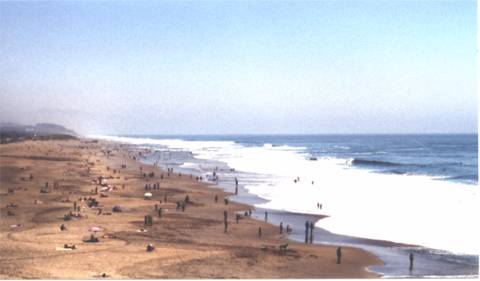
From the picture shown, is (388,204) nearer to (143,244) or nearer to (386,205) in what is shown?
(386,205)

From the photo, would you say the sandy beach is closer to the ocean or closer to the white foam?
the ocean

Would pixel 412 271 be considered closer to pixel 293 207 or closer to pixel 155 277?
pixel 155 277

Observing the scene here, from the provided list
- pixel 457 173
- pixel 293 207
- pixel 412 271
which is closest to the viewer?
pixel 412 271

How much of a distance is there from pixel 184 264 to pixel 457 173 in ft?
185

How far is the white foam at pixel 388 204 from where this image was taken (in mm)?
31500

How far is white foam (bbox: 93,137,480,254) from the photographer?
31.5 metres

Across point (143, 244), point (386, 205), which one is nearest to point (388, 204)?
point (386, 205)

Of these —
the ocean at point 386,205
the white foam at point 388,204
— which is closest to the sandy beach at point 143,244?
the ocean at point 386,205

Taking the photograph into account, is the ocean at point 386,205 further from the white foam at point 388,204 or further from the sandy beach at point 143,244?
the sandy beach at point 143,244

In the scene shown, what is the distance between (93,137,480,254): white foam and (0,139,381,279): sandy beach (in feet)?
16.6

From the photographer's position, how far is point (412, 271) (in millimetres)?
23828

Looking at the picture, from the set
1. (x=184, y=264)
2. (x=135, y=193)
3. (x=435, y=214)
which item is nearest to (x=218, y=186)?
(x=135, y=193)

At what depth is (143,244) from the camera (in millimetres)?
27547

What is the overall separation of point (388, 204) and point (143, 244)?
2325 centimetres
